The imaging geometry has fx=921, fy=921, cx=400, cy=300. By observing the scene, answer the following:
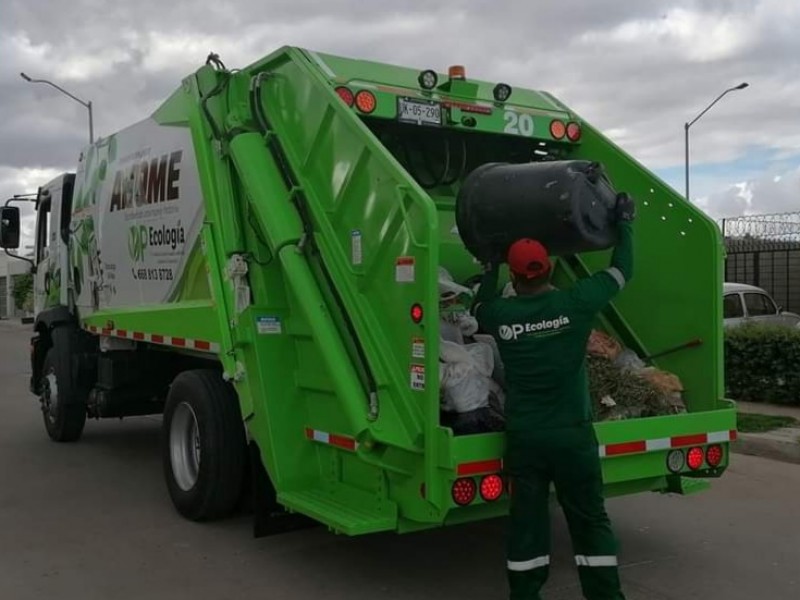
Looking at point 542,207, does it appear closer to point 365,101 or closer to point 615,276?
point 615,276

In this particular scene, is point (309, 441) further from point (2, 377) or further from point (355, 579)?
point (2, 377)

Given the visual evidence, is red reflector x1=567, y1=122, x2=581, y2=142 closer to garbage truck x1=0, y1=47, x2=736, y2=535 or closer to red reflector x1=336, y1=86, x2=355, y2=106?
garbage truck x1=0, y1=47, x2=736, y2=535

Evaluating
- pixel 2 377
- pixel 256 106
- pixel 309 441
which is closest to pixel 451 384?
pixel 309 441

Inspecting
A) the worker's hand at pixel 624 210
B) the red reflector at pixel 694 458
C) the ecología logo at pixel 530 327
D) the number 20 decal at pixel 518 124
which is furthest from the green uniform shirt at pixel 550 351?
the number 20 decal at pixel 518 124

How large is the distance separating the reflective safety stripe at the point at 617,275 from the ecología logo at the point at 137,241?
3.77 metres

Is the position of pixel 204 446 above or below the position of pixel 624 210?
below

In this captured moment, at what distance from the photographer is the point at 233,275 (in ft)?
17.4

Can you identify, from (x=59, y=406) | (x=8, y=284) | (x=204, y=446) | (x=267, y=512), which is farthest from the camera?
(x=8, y=284)

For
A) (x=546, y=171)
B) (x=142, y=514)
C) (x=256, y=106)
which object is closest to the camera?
(x=546, y=171)

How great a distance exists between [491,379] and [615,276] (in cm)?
83

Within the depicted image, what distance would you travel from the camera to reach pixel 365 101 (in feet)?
16.6

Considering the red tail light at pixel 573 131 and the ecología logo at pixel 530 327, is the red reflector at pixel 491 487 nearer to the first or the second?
the ecología logo at pixel 530 327

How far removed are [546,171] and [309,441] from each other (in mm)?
1902

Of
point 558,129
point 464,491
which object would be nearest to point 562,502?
point 464,491
